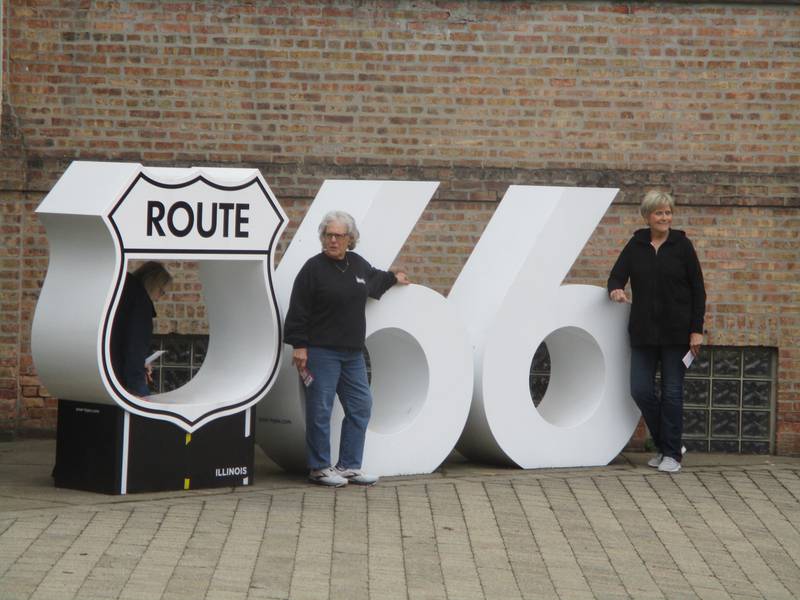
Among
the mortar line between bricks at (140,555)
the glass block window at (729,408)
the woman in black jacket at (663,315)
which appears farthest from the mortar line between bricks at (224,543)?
the glass block window at (729,408)

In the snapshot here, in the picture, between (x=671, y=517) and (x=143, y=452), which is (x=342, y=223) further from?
(x=671, y=517)

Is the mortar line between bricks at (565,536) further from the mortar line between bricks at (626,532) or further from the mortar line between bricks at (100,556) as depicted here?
the mortar line between bricks at (100,556)

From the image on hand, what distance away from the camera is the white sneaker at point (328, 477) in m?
8.25

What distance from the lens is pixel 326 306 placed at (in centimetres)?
826

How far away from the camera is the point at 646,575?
6.51 meters

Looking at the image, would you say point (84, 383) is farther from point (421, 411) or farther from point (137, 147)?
point (137, 147)

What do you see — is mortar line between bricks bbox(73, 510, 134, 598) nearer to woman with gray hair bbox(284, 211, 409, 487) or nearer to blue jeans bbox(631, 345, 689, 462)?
woman with gray hair bbox(284, 211, 409, 487)

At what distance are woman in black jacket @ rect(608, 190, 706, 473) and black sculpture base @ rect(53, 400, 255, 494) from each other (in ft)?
8.75

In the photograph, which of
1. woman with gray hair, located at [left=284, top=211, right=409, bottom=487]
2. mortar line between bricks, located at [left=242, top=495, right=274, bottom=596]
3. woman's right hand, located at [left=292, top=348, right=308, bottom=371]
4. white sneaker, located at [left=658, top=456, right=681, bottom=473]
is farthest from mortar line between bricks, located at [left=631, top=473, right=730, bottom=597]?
woman's right hand, located at [left=292, top=348, right=308, bottom=371]

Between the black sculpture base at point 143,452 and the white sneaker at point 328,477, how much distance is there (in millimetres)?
401

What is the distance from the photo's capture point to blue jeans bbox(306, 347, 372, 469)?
8266 millimetres

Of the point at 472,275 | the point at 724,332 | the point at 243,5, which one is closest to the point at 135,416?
the point at 472,275

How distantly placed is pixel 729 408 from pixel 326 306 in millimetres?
3710

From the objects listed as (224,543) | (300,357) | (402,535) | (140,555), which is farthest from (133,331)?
(402,535)
